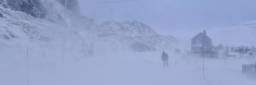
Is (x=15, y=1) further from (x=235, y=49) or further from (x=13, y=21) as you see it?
(x=235, y=49)

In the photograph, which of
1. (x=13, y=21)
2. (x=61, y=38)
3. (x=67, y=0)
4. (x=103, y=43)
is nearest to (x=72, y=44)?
(x=61, y=38)

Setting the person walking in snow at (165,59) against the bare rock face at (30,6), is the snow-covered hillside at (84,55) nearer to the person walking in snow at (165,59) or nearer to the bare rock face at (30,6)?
the bare rock face at (30,6)

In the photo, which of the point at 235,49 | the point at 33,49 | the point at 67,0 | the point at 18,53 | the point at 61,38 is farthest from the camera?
the point at 67,0

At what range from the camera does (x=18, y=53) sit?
646 centimetres

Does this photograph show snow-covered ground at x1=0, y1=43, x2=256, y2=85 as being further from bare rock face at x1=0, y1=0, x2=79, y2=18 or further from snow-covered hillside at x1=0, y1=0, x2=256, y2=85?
bare rock face at x1=0, y1=0, x2=79, y2=18

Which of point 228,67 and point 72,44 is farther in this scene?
point 72,44

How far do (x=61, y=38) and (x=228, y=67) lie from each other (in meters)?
6.34

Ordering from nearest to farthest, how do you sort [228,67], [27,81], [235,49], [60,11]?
[27,81] < [228,67] < [235,49] < [60,11]

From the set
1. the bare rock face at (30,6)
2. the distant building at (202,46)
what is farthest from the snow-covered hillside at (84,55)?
the distant building at (202,46)

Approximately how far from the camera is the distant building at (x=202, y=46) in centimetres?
515

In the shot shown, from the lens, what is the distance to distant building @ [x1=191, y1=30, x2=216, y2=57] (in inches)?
203

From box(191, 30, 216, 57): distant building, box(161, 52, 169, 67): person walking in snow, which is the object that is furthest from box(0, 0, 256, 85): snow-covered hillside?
box(191, 30, 216, 57): distant building

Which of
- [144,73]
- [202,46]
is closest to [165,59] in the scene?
[144,73]

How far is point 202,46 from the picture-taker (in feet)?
18.3
